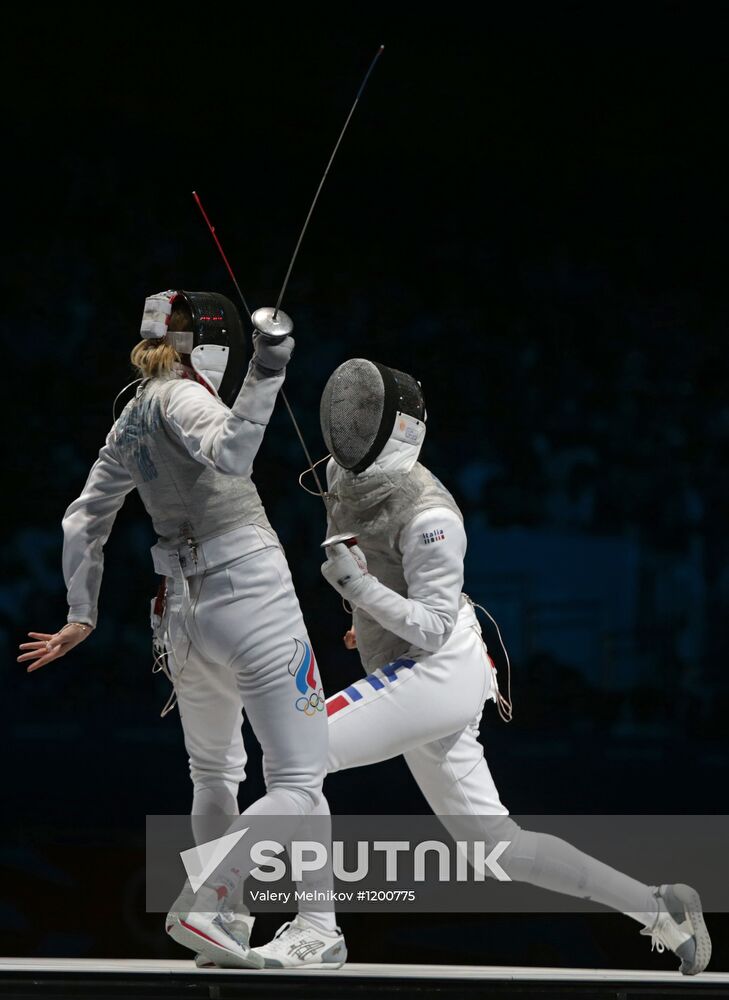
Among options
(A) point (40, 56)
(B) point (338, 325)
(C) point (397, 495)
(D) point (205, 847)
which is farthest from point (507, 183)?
(D) point (205, 847)

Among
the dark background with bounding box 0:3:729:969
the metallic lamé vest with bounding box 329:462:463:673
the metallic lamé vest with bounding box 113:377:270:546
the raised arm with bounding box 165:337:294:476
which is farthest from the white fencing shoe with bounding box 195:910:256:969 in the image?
the dark background with bounding box 0:3:729:969

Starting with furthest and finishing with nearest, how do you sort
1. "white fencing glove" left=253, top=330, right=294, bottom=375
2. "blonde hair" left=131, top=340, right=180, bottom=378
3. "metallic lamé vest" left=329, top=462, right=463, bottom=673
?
"metallic lamé vest" left=329, top=462, right=463, bottom=673, "blonde hair" left=131, top=340, right=180, bottom=378, "white fencing glove" left=253, top=330, right=294, bottom=375

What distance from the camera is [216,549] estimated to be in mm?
2430

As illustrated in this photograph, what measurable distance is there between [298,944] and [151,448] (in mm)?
986

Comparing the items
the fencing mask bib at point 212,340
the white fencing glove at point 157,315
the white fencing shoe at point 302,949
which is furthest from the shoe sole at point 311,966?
the white fencing glove at point 157,315

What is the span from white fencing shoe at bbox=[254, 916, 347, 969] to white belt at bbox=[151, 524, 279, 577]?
2.34ft

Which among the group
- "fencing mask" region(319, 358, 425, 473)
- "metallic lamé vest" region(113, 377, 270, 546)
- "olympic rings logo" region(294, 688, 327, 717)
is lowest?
"olympic rings logo" region(294, 688, 327, 717)

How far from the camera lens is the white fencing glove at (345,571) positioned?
254 cm

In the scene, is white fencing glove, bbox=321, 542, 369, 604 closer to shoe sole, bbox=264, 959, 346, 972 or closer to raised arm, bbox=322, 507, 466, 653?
raised arm, bbox=322, 507, 466, 653

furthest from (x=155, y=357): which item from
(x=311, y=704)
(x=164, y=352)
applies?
(x=311, y=704)

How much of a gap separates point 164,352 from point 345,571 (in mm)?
559

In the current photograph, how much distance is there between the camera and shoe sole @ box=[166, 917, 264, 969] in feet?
7.58

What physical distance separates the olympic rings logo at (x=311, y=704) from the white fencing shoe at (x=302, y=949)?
1.36 ft
